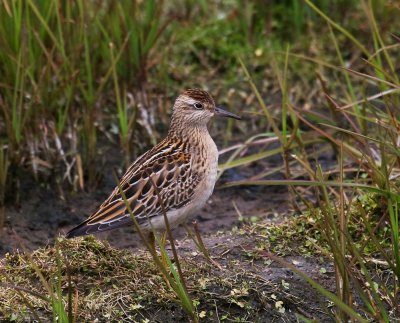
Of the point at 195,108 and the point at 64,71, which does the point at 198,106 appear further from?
the point at 64,71

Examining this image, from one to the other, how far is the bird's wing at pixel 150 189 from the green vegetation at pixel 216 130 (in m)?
0.20

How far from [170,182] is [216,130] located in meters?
2.60

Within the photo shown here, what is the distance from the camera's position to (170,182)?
19.5ft

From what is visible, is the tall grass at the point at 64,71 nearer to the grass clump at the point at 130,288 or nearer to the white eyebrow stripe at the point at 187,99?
the white eyebrow stripe at the point at 187,99

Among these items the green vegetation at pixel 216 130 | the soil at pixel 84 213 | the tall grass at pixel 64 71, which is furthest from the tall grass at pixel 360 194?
the tall grass at pixel 64 71

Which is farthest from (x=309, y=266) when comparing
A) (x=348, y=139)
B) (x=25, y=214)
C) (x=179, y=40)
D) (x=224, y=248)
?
(x=179, y=40)

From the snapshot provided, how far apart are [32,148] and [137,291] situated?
7.09ft

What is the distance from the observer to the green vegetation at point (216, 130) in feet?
16.8

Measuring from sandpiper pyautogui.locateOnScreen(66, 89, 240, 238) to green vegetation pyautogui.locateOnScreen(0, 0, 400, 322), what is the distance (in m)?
0.21

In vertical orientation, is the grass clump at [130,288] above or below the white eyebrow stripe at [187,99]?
below

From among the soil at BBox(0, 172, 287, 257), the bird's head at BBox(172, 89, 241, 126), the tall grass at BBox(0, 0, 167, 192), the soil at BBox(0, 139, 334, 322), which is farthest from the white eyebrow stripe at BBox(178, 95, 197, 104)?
the soil at BBox(0, 172, 287, 257)

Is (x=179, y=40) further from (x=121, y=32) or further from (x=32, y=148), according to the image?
(x=32, y=148)

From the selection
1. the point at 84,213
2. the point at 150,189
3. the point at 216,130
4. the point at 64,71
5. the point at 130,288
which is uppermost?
the point at 64,71

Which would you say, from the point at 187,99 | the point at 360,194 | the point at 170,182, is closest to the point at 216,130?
the point at 187,99
